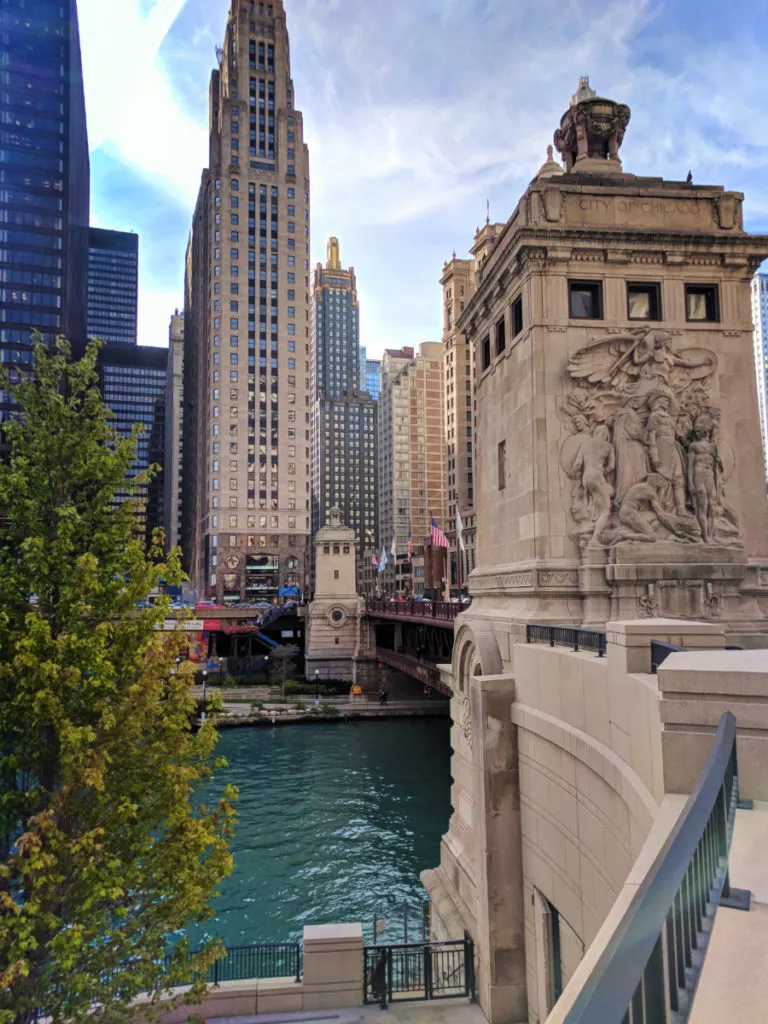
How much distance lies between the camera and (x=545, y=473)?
677 inches

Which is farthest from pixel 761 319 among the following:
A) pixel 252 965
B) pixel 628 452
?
A: pixel 252 965

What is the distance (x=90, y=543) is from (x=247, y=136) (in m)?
124

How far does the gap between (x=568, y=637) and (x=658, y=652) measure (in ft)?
13.6

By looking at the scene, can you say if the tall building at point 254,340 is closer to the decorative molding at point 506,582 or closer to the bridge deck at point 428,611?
the bridge deck at point 428,611

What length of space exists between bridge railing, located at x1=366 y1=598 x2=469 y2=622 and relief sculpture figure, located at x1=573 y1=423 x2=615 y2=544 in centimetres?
859

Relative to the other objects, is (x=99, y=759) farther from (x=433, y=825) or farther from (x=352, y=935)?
(x=433, y=825)

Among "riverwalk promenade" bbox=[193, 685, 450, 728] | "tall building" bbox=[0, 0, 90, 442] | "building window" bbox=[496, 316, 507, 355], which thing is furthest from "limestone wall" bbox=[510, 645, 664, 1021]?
"tall building" bbox=[0, 0, 90, 442]

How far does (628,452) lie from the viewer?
16.9m

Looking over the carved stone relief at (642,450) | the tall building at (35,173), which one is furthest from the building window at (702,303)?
the tall building at (35,173)

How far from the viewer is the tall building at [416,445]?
166 metres

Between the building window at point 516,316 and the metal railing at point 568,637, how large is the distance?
893 cm

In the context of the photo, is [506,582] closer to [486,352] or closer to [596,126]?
[486,352]

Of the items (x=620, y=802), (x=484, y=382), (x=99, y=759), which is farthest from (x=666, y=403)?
(x=99, y=759)

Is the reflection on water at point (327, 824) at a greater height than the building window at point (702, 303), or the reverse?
the building window at point (702, 303)
